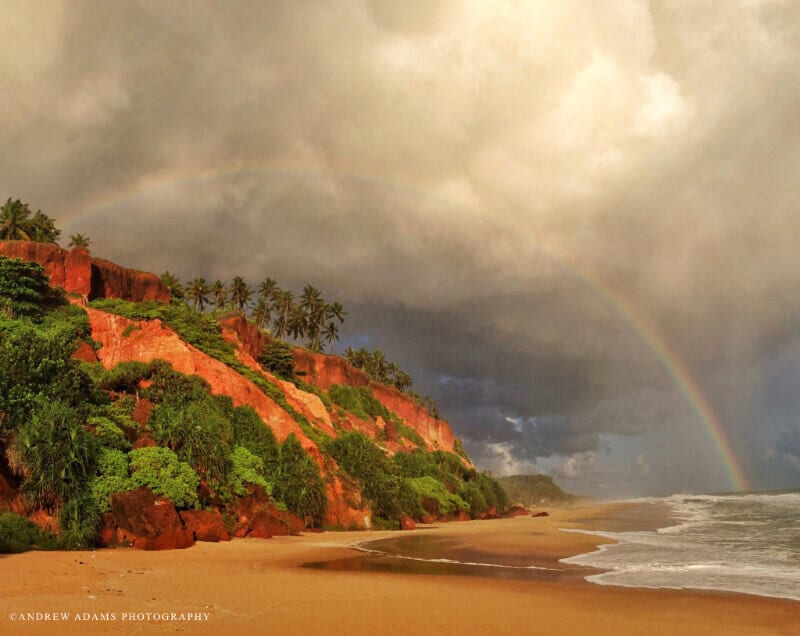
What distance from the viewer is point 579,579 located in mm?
14188

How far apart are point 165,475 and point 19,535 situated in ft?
15.8

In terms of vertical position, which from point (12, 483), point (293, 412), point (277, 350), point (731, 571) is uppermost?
point (277, 350)

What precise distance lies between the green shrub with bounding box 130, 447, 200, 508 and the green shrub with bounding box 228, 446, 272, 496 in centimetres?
342


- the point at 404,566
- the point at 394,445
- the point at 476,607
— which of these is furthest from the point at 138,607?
the point at 394,445

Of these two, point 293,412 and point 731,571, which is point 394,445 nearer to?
point 293,412

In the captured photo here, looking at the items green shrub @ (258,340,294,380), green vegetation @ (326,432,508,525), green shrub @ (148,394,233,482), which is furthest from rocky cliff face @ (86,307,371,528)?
green shrub @ (258,340,294,380)

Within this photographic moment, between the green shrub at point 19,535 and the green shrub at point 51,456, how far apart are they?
98 cm

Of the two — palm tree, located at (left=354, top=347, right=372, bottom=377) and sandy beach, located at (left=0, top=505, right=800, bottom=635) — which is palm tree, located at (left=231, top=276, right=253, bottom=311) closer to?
palm tree, located at (left=354, top=347, right=372, bottom=377)

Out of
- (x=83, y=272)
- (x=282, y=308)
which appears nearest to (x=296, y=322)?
(x=282, y=308)

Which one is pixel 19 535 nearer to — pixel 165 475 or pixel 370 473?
pixel 165 475

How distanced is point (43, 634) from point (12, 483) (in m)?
12.9

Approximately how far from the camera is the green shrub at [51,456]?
16.9 meters

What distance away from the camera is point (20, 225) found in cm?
5841

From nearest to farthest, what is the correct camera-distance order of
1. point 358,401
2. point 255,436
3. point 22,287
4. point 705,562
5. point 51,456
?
1. point 51,456
2. point 705,562
3. point 255,436
4. point 22,287
5. point 358,401
